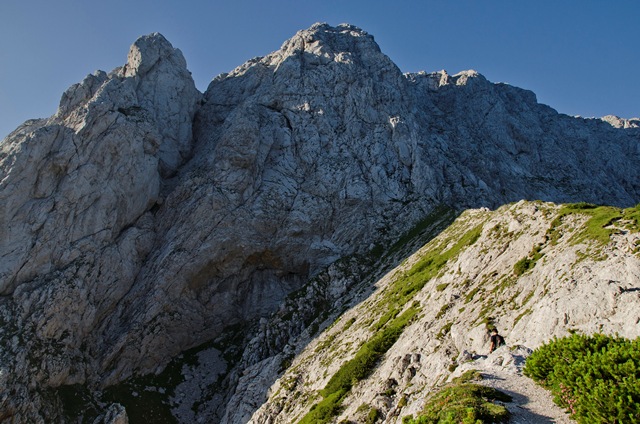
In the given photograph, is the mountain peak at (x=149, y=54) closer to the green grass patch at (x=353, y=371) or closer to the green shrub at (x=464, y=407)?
the green grass patch at (x=353, y=371)

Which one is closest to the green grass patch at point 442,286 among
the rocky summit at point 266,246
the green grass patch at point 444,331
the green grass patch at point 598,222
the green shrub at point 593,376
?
the rocky summit at point 266,246

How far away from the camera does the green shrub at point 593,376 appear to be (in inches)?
616

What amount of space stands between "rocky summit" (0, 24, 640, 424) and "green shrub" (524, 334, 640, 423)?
10.1 ft

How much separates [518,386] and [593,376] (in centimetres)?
412

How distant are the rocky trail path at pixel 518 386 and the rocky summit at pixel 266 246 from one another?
0.42 meters

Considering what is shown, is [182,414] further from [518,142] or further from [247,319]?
[518,142]

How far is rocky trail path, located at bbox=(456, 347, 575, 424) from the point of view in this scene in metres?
18.0

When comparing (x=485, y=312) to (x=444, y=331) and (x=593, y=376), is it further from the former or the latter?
(x=593, y=376)

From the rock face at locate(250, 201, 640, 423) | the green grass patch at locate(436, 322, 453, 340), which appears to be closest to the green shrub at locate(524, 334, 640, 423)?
the rock face at locate(250, 201, 640, 423)

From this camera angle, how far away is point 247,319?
241ft

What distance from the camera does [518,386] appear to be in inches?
822

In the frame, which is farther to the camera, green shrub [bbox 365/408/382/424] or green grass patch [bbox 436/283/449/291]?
green grass patch [bbox 436/283/449/291]

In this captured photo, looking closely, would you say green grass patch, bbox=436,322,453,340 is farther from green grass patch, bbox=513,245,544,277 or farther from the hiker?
green grass patch, bbox=513,245,544,277

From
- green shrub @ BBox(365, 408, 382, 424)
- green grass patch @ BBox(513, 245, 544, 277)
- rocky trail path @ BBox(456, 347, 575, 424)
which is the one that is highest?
green grass patch @ BBox(513, 245, 544, 277)
